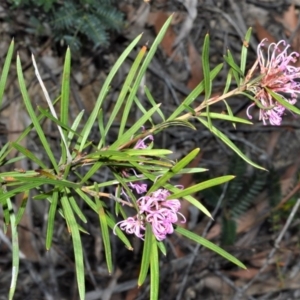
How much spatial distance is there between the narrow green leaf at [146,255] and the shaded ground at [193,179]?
1.01 metres

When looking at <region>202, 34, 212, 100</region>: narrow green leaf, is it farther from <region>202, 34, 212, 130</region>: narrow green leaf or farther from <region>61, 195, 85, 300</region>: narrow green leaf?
<region>61, 195, 85, 300</region>: narrow green leaf

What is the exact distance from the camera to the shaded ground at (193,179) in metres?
1.66

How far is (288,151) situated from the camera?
2.07m

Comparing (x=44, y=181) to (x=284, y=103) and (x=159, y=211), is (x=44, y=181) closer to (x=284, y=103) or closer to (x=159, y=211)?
(x=159, y=211)

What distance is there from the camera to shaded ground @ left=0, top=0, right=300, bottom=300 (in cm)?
166

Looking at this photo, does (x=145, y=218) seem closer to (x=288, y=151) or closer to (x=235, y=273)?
(x=235, y=273)

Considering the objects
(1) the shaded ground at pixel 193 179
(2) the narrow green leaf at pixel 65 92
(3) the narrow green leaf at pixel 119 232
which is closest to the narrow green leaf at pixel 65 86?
(2) the narrow green leaf at pixel 65 92

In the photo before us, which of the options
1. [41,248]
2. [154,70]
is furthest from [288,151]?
[41,248]

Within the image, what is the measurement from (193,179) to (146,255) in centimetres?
127

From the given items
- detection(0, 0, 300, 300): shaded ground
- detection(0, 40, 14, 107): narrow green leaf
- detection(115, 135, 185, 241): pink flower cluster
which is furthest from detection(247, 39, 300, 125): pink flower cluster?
detection(0, 0, 300, 300): shaded ground

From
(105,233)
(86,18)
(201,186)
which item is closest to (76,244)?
(105,233)

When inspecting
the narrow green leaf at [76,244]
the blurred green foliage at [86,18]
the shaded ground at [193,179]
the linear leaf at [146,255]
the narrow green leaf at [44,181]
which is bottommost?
the shaded ground at [193,179]

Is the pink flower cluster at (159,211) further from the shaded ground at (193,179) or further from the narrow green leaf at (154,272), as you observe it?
the shaded ground at (193,179)

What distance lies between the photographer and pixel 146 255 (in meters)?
0.49
